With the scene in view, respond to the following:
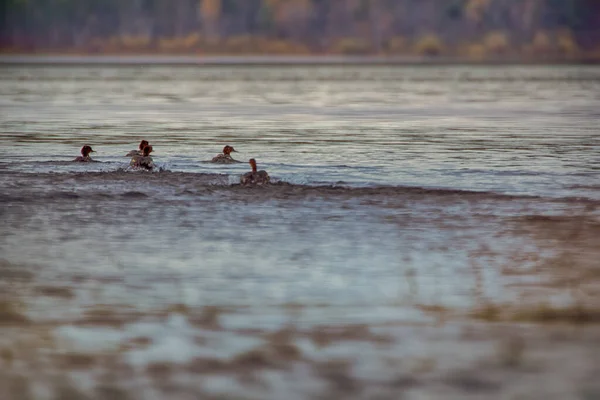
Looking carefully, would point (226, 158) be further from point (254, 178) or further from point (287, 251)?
point (287, 251)

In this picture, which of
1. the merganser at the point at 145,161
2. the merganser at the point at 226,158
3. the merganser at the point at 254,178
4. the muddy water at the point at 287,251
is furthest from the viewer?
the merganser at the point at 226,158

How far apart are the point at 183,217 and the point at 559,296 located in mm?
8011

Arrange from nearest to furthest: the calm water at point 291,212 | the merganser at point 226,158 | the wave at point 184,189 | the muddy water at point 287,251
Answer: the muddy water at point 287,251 → the calm water at point 291,212 → the wave at point 184,189 → the merganser at point 226,158

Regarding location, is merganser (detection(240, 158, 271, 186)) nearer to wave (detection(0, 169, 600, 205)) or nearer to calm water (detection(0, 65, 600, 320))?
wave (detection(0, 169, 600, 205))

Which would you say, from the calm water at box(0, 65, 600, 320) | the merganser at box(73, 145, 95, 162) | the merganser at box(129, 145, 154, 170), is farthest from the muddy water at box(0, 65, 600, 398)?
the merganser at box(129, 145, 154, 170)

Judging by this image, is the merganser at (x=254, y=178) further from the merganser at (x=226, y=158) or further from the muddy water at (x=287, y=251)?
the merganser at (x=226, y=158)

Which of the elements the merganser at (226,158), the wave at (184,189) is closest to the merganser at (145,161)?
the wave at (184,189)

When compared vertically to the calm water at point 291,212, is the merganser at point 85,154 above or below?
above

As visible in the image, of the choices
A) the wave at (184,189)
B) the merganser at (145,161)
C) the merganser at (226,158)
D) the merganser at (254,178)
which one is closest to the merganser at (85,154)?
the merganser at (145,161)

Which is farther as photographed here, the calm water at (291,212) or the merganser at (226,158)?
the merganser at (226,158)

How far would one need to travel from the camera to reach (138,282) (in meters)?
13.5

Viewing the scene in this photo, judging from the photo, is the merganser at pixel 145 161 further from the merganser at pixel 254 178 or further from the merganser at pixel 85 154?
the merganser at pixel 254 178

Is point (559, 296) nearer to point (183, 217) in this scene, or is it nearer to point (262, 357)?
point (262, 357)

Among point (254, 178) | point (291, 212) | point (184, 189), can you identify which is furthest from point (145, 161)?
point (291, 212)
